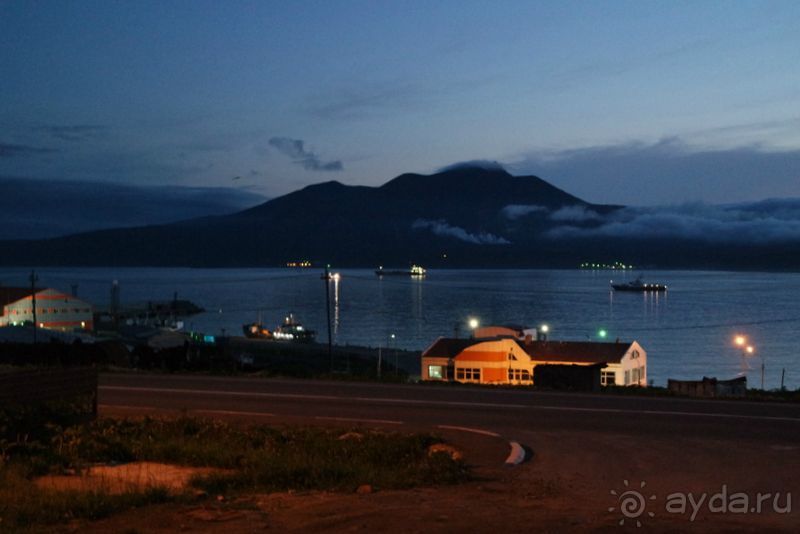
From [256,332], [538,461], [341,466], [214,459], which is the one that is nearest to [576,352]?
[538,461]

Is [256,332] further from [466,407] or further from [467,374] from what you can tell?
[466,407]

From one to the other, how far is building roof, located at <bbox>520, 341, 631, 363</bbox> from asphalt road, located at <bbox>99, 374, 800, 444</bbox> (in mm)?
18739

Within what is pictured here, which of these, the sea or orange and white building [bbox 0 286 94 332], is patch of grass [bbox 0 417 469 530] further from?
orange and white building [bbox 0 286 94 332]

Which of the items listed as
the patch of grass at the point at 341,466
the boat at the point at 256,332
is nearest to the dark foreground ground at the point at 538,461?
the patch of grass at the point at 341,466

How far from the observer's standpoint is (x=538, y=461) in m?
10.3

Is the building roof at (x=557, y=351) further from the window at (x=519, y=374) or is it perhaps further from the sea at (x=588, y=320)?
the sea at (x=588, y=320)

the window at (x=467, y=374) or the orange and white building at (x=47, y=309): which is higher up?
the orange and white building at (x=47, y=309)

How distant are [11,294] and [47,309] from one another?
4219 millimetres

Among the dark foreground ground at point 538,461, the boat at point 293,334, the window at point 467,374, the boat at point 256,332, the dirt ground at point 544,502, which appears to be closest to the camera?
the dirt ground at point 544,502

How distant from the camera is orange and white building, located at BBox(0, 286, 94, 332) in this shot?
67.9 metres

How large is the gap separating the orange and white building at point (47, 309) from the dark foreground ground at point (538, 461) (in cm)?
5476

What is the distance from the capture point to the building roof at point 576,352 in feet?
120

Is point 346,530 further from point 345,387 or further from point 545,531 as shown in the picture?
point 345,387

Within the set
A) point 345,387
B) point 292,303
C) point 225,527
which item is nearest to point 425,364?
point 345,387
